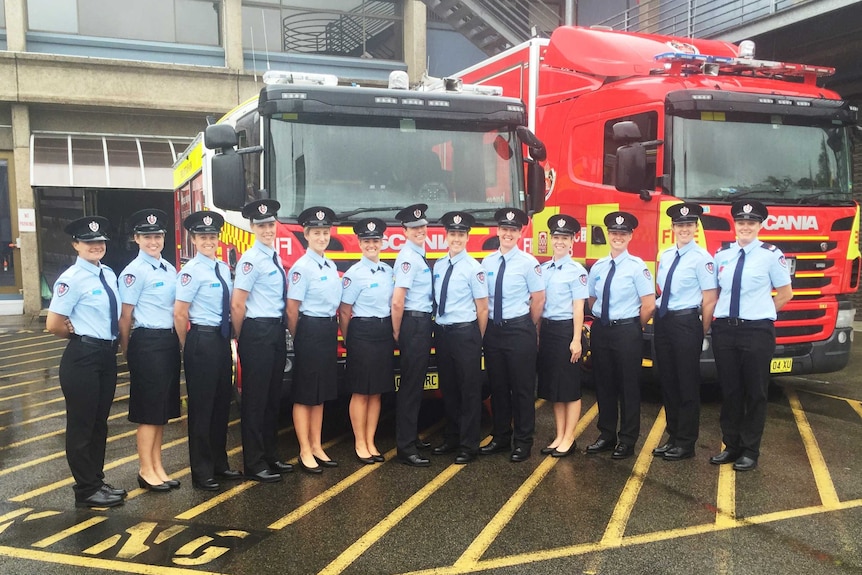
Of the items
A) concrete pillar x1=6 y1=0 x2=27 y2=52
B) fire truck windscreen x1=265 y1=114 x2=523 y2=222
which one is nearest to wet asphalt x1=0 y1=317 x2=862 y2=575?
fire truck windscreen x1=265 y1=114 x2=523 y2=222

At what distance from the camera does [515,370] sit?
5516mm

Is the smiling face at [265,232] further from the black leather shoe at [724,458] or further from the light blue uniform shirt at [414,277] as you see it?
the black leather shoe at [724,458]

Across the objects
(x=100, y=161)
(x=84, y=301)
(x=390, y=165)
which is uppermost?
(x=100, y=161)

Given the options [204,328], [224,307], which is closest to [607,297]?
[224,307]

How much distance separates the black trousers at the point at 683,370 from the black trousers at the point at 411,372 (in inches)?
70.8

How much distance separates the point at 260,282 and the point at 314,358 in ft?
2.18

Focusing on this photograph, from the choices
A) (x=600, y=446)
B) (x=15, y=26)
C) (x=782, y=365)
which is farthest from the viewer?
(x=15, y=26)

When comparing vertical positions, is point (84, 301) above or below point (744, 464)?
above

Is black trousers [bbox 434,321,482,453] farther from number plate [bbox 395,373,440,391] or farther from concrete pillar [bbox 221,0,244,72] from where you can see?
concrete pillar [bbox 221,0,244,72]

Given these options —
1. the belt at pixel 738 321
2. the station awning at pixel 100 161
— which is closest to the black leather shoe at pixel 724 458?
the belt at pixel 738 321

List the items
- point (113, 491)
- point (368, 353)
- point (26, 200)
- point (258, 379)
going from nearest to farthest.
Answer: point (113, 491) → point (258, 379) → point (368, 353) → point (26, 200)

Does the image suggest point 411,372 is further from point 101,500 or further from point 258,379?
point 101,500

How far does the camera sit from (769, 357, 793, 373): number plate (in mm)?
6926

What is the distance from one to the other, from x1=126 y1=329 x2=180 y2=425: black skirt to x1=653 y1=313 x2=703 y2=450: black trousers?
3527 mm
